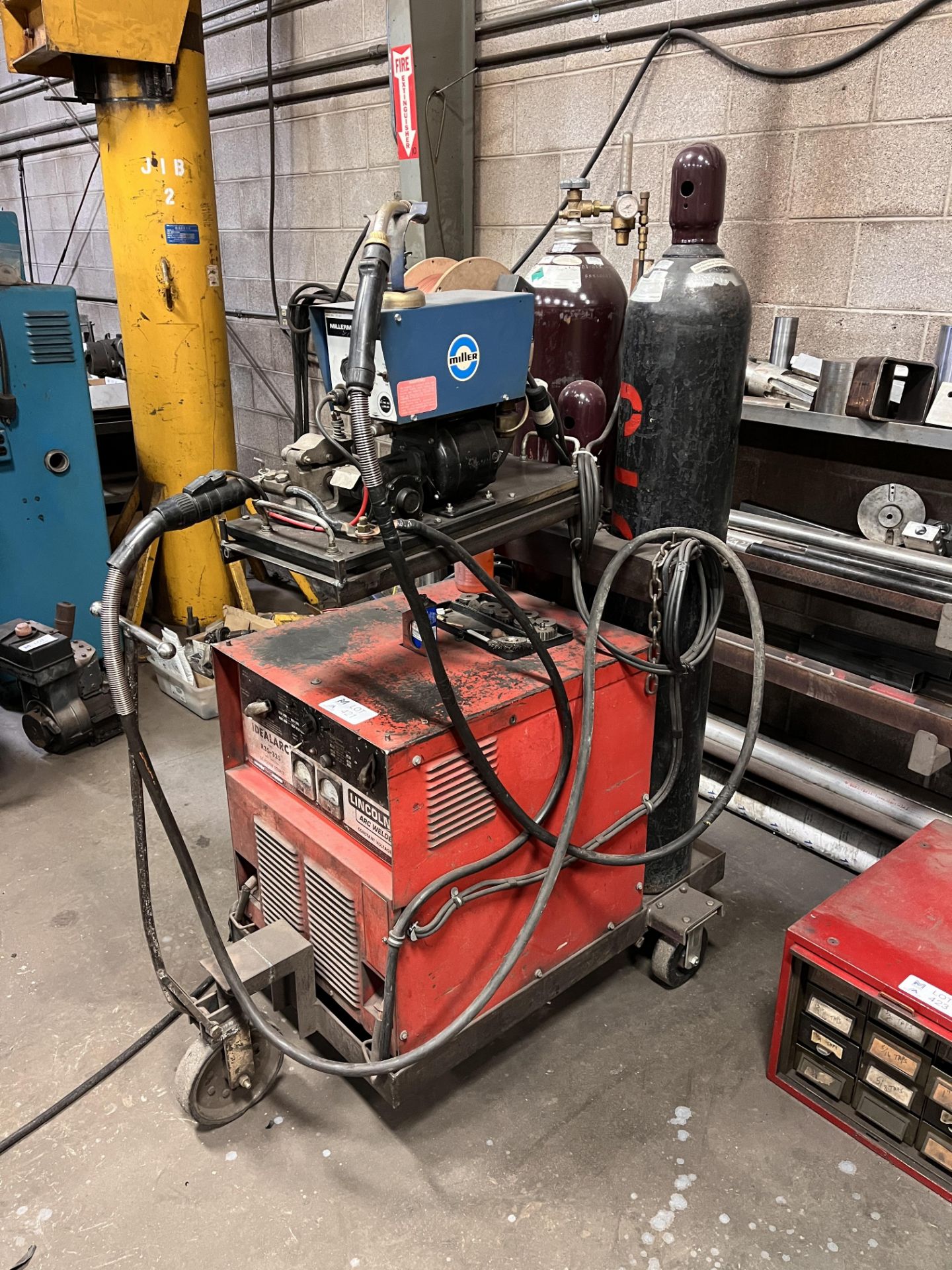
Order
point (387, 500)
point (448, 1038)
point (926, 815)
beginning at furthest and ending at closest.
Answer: point (926, 815), point (448, 1038), point (387, 500)

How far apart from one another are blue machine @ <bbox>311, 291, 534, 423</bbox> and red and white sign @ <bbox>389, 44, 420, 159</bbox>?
1.43m

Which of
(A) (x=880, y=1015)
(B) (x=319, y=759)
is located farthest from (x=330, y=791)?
(A) (x=880, y=1015)

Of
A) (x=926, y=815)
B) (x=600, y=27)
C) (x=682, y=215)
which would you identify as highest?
(x=600, y=27)

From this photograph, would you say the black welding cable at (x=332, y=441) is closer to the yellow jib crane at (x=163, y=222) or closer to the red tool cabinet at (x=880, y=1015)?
the red tool cabinet at (x=880, y=1015)

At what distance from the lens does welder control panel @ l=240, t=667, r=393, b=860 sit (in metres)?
1.17

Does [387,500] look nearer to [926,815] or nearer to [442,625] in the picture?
[442,625]

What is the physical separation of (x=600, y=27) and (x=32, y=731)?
88.9 inches

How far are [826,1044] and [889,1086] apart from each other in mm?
97

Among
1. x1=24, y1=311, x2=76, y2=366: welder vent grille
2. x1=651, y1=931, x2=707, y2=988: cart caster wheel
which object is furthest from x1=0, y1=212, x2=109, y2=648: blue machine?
x1=651, y1=931, x2=707, y2=988: cart caster wheel

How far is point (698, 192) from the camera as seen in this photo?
1.33 meters

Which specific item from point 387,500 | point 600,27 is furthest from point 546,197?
point 387,500

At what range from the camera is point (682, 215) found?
135 cm

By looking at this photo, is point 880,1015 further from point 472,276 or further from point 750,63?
point 750,63

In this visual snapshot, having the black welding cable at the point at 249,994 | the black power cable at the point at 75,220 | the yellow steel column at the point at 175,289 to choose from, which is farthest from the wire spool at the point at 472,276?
the black power cable at the point at 75,220
